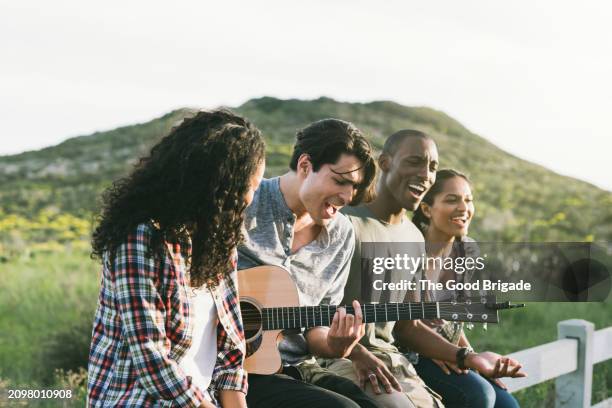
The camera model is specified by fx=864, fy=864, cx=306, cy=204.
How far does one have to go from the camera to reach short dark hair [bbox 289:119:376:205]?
302 cm

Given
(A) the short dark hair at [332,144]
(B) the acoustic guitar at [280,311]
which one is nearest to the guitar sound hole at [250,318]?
(B) the acoustic guitar at [280,311]

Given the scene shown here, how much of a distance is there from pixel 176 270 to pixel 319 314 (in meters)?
1.04

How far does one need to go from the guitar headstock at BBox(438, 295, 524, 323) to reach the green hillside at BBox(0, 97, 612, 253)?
9.96m

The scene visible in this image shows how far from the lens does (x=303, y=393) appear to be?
2.69 metres

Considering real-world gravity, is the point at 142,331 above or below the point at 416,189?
below

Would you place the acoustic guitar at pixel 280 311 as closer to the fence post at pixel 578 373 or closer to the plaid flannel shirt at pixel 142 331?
the plaid flannel shirt at pixel 142 331

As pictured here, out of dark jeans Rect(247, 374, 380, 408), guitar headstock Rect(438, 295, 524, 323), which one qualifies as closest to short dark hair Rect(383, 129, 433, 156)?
guitar headstock Rect(438, 295, 524, 323)

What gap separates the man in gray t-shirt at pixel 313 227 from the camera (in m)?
2.98

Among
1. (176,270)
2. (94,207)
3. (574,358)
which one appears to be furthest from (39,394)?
(94,207)

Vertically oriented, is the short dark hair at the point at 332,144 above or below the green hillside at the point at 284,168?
above

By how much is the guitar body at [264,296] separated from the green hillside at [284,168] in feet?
32.6

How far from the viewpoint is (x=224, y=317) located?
2279 millimetres

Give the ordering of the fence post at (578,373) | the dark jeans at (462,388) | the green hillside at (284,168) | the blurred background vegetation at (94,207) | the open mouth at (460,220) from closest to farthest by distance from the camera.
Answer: the dark jeans at (462,388), the open mouth at (460,220), the fence post at (578,373), the blurred background vegetation at (94,207), the green hillside at (284,168)

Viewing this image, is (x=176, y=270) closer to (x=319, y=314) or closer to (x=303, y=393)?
(x=303, y=393)
